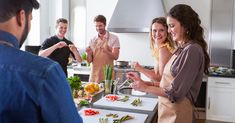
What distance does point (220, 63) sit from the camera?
4.25 metres

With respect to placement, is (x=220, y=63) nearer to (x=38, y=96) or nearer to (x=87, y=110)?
(x=87, y=110)

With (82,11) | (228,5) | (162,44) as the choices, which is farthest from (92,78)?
(228,5)

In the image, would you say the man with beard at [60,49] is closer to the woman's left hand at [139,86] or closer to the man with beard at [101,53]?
the man with beard at [101,53]

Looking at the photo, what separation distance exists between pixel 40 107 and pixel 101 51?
2434 mm

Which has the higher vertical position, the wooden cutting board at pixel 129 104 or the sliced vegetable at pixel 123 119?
the wooden cutting board at pixel 129 104

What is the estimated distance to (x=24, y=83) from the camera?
1.97ft

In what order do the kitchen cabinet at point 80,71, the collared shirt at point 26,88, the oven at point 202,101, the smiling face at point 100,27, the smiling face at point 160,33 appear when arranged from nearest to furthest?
the collared shirt at point 26,88 < the smiling face at point 160,33 < the smiling face at point 100,27 < the oven at point 202,101 < the kitchen cabinet at point 80,71

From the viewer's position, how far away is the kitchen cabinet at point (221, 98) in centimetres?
369

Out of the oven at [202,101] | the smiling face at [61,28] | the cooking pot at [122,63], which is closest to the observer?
the smiling face at [61,28]

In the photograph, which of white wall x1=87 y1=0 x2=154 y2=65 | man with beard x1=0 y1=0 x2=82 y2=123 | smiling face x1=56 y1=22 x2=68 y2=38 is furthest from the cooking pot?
man with beard x1=0 y1=0 x2=82 y2=123

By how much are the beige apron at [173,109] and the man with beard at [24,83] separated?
0.96m

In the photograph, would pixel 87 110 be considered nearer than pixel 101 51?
Yes

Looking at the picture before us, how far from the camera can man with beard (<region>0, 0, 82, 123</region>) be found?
0.60 metres

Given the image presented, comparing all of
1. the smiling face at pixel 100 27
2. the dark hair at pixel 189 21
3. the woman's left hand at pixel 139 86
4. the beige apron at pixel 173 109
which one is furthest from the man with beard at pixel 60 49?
the dark hair at pixel 189 21
